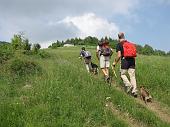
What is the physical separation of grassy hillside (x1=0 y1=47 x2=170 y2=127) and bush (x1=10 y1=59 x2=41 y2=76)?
1.14 feet

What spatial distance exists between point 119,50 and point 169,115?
10.8ft

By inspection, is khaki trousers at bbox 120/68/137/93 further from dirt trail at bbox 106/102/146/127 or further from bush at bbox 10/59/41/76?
bush at bbox 10/59/41/76

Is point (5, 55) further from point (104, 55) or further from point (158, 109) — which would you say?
point (158, 109)

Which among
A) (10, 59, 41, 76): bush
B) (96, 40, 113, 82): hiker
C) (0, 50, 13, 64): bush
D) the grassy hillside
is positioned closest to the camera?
the grassy hillside

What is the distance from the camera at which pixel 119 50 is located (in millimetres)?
17719

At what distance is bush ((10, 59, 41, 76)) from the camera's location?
18241mm

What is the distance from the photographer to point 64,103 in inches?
556

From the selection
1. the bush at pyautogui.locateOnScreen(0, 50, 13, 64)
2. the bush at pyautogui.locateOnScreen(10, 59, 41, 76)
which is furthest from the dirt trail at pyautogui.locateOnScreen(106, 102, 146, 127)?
the bush at pyautogui.locateOnScreen(0, 50, 13, 64)

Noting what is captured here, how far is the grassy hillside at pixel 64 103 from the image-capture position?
43.2 ft

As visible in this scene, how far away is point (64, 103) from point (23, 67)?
16.6 ft

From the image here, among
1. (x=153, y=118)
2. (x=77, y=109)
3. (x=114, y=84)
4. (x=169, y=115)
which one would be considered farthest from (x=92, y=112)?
(x=114, y=84)

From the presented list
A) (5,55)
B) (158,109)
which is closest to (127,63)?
(158,109)

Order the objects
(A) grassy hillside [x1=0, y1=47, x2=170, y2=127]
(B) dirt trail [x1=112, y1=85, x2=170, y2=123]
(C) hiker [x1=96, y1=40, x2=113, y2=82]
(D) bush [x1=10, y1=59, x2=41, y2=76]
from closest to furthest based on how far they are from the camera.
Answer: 1. (A) grassy hillside [x1=0, y1=47, x2=170, y2=127]
2. (B) dirt trail [x1=112, y1=85, x2=170, y2=123]
3. (D) bush [x1=10, y1=59, x2=41, y2=76]
4. (C) hiker [x1=96, y1=40, x2=113, y2=82]

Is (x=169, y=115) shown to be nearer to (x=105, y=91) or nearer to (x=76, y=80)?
(x=105, y=91)
